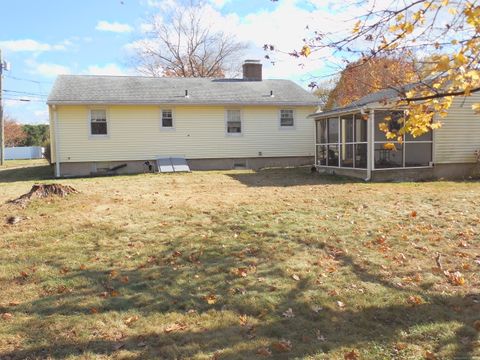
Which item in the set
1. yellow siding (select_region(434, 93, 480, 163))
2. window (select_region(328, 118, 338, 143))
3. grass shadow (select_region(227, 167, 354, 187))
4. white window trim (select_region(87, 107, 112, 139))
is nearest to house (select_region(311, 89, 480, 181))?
yellow siding (select_region(434, 93, 480, 163))

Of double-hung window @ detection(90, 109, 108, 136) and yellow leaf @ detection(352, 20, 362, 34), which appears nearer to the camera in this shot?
yellow leaf @ detection(352, 20, 362, 34)

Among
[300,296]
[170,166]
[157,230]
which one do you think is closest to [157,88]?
[170,166]

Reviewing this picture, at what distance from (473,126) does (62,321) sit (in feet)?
51.8

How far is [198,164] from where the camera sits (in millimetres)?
20953

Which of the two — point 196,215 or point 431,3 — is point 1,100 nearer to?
point 196,215

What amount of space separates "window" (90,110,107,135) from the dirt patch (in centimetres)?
1018

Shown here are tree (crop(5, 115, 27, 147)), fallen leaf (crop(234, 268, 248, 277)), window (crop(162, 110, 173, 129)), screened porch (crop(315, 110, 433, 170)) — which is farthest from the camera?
tree (crop(5, 115, 27, 147))

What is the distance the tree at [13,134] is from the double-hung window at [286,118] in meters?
42.2

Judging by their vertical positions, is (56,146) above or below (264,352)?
above

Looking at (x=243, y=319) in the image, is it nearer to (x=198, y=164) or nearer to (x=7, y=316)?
(x=7, y=316)

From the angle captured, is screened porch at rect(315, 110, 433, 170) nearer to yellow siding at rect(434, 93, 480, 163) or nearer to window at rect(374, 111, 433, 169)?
window at rect(374, 111, 433, 169)

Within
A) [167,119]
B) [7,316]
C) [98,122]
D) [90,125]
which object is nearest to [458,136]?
[167,119]

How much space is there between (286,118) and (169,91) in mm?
5851

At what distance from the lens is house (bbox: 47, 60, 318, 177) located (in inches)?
762
